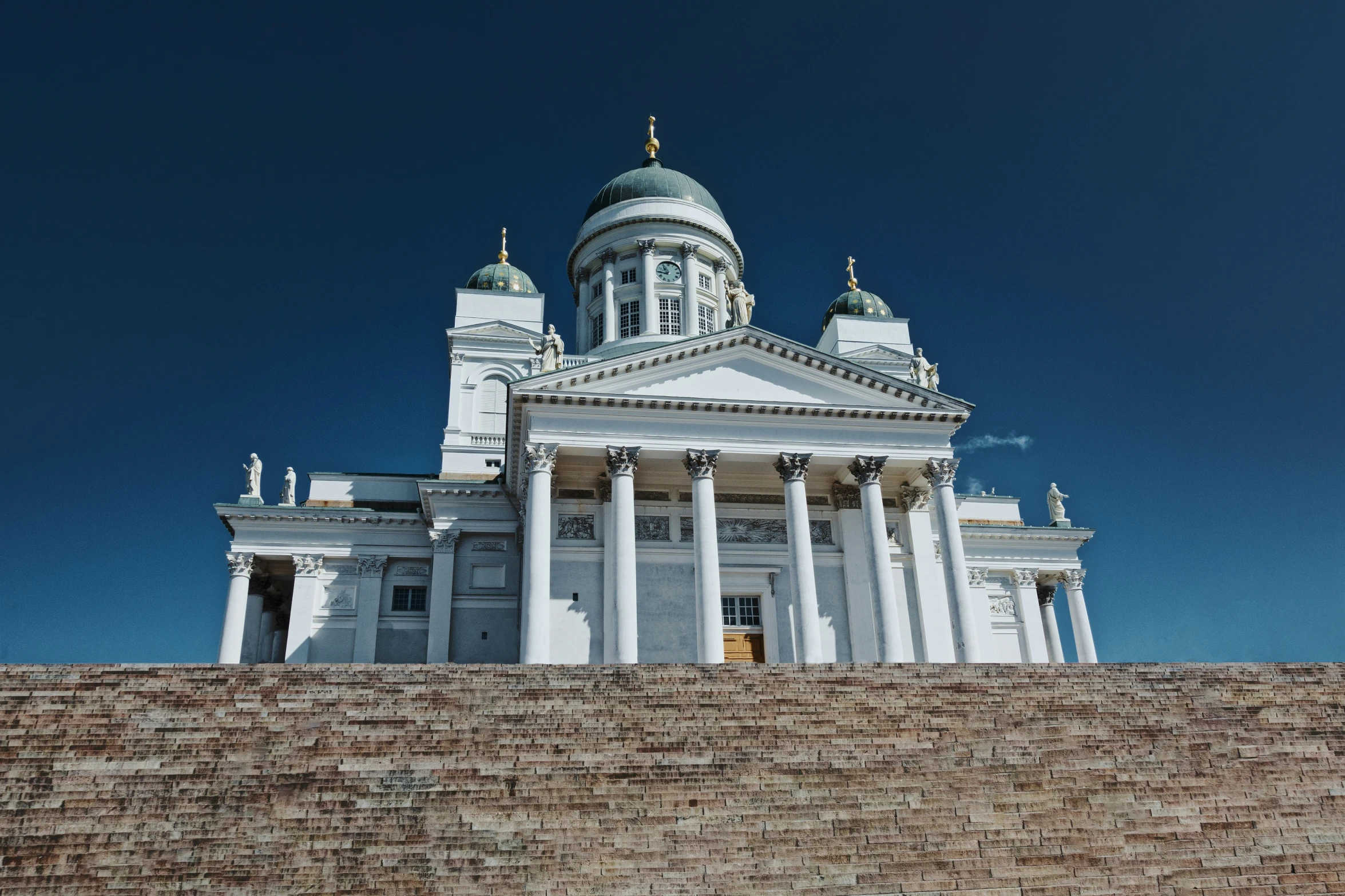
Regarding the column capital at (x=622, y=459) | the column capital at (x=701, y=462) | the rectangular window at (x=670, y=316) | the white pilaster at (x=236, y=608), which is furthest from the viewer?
the rectangular window at (x=670, y=316)

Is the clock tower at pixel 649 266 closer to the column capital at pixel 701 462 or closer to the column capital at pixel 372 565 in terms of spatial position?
the column capital at pixel 372 565

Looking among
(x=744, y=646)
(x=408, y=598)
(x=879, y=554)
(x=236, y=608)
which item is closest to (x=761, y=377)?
(x=879, y=554)

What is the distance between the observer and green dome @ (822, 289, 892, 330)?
39.6 metres

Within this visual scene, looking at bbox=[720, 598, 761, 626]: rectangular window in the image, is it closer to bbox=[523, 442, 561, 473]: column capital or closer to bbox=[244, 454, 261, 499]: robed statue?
bbox=[523, 442, 561, 473]: column capital

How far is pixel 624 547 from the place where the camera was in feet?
74.0

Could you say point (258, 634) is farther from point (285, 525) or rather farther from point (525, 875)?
point (525, 875)

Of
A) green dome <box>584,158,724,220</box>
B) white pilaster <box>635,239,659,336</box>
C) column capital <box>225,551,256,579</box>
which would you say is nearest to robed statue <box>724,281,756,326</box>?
white pilaster <box>635,239,659,336</box>

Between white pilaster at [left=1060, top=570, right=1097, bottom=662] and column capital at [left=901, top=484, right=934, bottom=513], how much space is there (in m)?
11.1

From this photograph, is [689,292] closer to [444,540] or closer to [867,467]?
[444,540]

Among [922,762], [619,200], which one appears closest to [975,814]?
[922,762]

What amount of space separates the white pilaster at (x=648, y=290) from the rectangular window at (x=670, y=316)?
24cm

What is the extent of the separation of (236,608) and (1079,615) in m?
27.8

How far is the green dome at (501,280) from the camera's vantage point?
38.7m

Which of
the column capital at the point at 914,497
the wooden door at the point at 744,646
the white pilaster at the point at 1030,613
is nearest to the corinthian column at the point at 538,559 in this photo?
the wooden door at the point at 744,646
